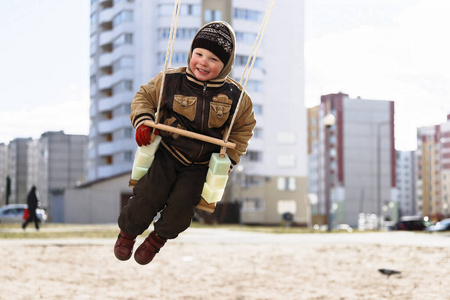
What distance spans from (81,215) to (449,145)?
136 meters

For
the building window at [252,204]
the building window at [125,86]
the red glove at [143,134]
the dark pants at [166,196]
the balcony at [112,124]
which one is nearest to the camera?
the red glove at [143,134]

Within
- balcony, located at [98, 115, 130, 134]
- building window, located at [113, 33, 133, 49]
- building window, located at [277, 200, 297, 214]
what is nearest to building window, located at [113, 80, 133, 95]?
balcony, located at [98, 115, 130, 134]

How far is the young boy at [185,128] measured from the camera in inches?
196

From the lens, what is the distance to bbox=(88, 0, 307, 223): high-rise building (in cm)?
8650

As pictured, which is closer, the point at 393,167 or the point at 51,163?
the point at 51,163

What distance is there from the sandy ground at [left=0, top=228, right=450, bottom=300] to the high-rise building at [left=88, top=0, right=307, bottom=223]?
59.3 m

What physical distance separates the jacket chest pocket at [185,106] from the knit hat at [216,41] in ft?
1.32

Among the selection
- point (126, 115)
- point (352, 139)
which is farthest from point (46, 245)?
point (352, 139)

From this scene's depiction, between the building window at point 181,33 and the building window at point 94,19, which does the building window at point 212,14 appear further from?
the building window at point 94,19

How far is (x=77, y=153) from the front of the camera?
491ft

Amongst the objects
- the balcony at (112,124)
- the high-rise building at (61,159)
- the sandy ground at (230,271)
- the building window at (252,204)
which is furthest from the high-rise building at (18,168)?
the sandy ground at (230,271)

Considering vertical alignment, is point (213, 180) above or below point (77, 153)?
below

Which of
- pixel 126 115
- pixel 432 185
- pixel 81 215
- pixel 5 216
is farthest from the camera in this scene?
pixel 432 185

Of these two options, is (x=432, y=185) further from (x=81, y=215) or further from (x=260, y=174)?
(x=81, y=215)
